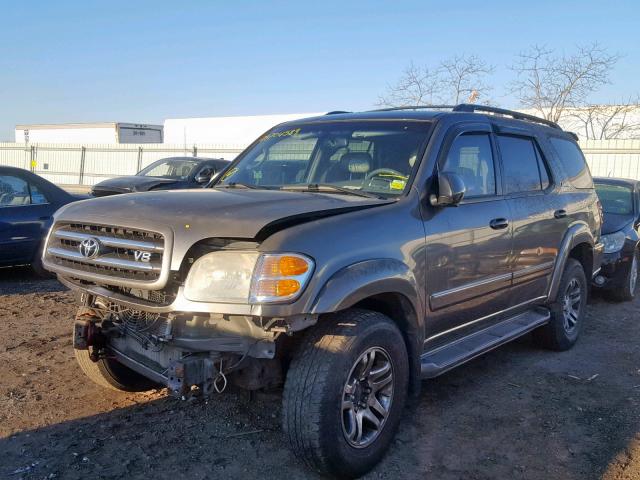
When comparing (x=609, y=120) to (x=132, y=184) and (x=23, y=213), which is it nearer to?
(x=132, y=184)

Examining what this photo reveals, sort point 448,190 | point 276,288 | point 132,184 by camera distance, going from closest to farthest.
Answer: point 276,288
point 448,190
point 132,184

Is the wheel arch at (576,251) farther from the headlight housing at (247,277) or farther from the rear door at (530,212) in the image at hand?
the headlight housing at (247,277)

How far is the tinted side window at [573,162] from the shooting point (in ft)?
18.8

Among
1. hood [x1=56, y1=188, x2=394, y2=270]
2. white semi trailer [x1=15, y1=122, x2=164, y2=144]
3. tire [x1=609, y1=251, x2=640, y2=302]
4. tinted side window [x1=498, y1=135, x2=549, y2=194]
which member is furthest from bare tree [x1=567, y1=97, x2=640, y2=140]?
white semi trailer [x1=15, y1=122, x2=164, y2=144]

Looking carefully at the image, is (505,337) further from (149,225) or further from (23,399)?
(23,399)

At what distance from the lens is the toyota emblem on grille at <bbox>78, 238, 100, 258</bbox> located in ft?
11.0

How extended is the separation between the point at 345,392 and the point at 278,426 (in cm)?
84

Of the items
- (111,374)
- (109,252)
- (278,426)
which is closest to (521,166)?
(278,426)

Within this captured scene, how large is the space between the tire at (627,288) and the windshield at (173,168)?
327 inches

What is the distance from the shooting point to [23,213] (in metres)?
7.50

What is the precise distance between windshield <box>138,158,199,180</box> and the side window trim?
8.84 metres

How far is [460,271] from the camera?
158 inches

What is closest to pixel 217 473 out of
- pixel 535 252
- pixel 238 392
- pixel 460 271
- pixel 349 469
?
pixel 349 469

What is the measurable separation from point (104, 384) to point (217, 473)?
4.48 feet
